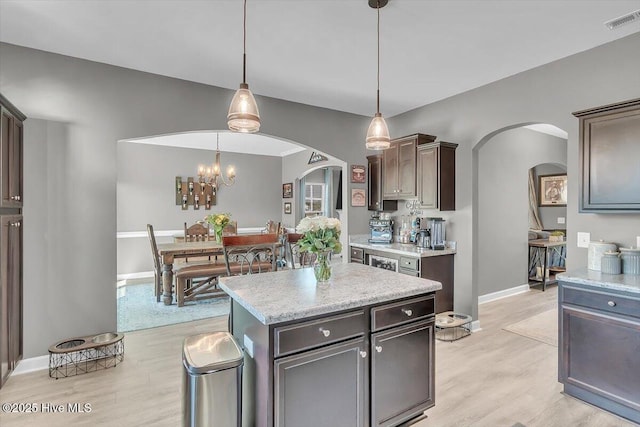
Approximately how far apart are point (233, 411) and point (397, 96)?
3.78 meters

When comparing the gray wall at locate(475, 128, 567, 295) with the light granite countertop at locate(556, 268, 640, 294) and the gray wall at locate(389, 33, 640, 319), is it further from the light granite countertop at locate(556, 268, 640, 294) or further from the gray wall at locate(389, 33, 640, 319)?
the light granite countertop at locate(556, 268, 640, 294)

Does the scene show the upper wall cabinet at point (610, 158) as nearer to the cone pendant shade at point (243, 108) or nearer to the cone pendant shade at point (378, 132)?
the cone pendant shade at point (378, 132)

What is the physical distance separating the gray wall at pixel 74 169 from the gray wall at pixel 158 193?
3762 mm

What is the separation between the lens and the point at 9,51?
9.15 feet

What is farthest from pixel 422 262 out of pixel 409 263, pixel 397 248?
pixel 397 248

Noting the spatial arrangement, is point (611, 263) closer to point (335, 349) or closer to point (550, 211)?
point (335, 349)

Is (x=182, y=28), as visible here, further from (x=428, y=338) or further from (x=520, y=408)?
(x=520, y=408)

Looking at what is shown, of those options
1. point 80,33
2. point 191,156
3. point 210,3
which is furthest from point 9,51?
point 191,156

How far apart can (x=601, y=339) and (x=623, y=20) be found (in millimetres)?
2351

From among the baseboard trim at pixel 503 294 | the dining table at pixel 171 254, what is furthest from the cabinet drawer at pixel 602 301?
the dining table at pixel 171 254

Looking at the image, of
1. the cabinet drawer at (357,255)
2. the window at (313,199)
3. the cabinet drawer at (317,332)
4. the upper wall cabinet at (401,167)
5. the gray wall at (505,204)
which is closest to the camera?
the cabinet drawer at (317,332)

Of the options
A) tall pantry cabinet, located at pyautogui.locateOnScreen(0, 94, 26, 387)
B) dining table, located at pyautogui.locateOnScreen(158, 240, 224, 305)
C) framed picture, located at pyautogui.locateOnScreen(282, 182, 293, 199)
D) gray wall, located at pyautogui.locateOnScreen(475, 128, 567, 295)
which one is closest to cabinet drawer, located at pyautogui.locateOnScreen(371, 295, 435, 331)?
tall pantry cabinet, located at pyautogui.locateOnScreen(0, 94, 26, 387)

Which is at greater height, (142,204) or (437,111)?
(437,111)

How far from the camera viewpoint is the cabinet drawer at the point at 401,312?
6.13 feet
